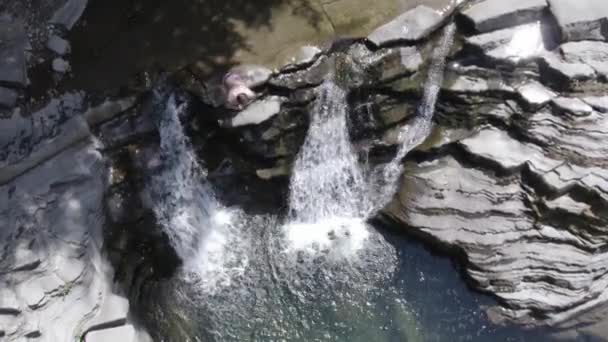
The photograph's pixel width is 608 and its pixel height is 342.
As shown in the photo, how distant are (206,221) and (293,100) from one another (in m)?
1.92

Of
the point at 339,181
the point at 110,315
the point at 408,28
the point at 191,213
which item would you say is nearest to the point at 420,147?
the point at 339,181

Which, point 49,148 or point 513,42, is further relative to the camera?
point 513,42

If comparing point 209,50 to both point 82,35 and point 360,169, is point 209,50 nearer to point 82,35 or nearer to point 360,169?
point 82,35

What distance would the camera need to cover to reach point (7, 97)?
22.7ft

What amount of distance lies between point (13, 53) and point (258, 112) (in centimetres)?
297

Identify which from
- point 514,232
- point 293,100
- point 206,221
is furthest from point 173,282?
point 514,232

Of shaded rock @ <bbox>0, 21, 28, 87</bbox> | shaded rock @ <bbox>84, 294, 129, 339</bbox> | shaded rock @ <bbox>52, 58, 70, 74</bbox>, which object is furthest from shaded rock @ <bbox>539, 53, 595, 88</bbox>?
shaded rock @ <bbox>0, 21, 28, 87</bbox>

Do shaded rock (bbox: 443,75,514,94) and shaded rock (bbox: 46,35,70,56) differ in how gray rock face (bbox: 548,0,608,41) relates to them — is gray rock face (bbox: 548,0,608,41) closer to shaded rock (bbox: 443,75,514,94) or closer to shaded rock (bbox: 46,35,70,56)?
shaded rock (bbox: 443,75,514,94)

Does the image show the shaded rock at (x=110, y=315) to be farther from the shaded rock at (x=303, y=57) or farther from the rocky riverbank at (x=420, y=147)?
the shaded rock at (x=303, y=57)

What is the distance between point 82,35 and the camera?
762 centimetres

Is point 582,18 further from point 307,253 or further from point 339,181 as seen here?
point 307,253

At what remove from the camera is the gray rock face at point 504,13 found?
7.36m

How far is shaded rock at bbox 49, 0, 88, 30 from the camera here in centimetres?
766

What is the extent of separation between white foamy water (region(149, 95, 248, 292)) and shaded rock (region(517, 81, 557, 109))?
3.72 m
